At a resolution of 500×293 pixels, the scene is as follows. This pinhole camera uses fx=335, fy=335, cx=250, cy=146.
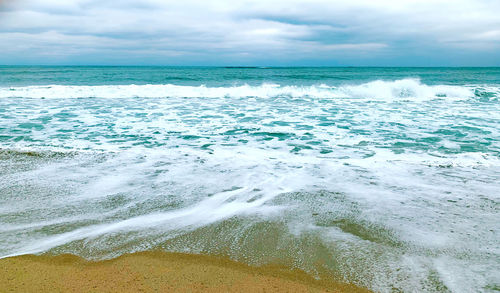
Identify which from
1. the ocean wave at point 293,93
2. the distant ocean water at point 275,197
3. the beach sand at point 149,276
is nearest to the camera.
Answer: the beach sand at point 149,276

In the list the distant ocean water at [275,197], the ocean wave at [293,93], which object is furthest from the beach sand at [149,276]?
the ocean wave at [293,93]

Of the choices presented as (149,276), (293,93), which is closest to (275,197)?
(149,276)

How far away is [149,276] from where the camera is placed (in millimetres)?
2496

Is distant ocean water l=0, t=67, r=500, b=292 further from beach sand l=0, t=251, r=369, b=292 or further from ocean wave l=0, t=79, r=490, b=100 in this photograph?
ocean wave l=0, t=79, r=490, b=100

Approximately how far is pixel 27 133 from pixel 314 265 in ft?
25.6

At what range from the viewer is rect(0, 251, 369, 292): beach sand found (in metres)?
2.36

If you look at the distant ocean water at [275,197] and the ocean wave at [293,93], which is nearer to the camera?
the distant ocean water at [275,197]

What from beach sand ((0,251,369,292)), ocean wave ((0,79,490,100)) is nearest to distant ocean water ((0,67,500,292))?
beach sand ((0,251,369,292))

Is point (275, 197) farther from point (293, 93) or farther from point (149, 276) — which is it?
point (293, 93)

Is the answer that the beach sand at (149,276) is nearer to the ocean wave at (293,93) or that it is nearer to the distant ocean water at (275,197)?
the distant ocean water at (275,197)

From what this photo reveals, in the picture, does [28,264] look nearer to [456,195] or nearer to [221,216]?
[221,216]

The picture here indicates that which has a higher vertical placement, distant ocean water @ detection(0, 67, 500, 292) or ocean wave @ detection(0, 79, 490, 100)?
ocean wave @ detection(0, 79, 490, 100)

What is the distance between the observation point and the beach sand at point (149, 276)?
236 cm

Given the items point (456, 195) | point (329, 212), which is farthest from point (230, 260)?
point (456, 195)
